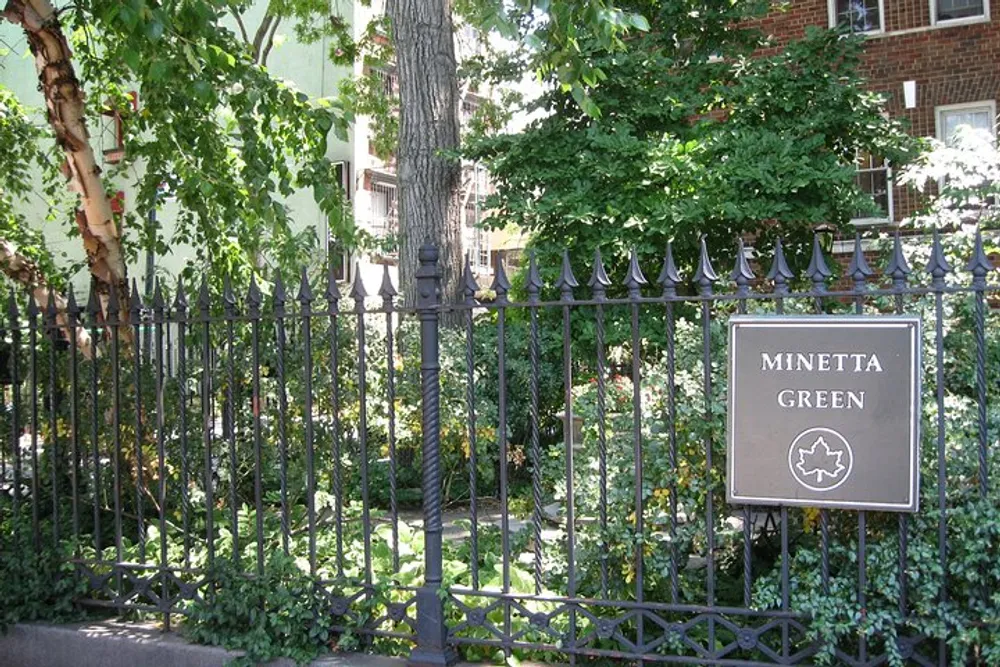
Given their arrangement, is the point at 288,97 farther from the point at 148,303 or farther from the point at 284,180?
the point at 148,303

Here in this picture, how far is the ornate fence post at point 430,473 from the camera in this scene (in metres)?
4.78

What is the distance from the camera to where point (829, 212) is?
34.7 ft

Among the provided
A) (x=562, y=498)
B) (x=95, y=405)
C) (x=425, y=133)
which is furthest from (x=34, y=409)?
(x=425, y=133)

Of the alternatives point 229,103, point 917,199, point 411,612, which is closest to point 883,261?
point 411,612

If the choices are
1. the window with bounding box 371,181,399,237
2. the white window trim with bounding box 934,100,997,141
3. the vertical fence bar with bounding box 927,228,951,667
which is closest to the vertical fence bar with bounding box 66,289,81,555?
the vertical fence bar with bounding box 927,228,951,667

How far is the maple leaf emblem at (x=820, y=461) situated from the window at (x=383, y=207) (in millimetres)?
21295

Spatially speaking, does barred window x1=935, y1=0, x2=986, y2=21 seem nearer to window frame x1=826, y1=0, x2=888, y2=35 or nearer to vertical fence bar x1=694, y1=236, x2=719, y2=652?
window frame x1=826, y1=0, x2=888, y2=35

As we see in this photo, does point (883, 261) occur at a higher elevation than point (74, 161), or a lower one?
lower

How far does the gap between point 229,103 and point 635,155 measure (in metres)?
5.10

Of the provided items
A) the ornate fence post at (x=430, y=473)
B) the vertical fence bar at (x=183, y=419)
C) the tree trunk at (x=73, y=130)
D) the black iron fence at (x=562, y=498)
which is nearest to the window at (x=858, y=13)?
the black iron fence at (x=562, y=498)

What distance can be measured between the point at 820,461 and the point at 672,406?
64 cm

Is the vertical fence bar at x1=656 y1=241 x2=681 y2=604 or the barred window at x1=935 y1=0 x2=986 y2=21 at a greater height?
the barred window at x1=935 y1=0 x2=986 y2=21

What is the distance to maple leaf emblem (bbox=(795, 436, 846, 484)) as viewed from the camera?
162 inches

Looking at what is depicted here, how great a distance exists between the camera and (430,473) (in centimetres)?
494
